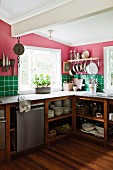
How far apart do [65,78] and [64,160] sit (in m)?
2.25

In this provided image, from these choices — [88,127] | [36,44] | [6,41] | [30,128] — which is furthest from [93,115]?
[6,41]

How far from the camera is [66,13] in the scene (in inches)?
103

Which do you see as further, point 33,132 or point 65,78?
point 65,78

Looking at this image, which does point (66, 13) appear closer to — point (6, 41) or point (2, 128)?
point (6, 41)

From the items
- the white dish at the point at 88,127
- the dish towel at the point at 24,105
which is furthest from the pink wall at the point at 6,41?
the white dish at the point at 88,127

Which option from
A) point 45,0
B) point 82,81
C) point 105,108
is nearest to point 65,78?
point 82,81

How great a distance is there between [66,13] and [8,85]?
1791mm

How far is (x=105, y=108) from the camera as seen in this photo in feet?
11.1

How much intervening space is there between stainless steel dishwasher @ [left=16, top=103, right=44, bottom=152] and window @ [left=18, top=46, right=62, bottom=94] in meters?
0.81

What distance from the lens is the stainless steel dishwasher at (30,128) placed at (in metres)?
3.05

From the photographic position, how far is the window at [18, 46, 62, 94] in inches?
158

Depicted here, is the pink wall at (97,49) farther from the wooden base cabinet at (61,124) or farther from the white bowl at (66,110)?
the white bowl at (66,110)

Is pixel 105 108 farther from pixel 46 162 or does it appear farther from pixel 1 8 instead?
pixel 1 8

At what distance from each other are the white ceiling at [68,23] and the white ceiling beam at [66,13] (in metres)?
0.07
